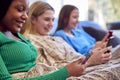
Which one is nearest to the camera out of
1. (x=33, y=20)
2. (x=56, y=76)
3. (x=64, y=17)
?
(x=56, y=76)

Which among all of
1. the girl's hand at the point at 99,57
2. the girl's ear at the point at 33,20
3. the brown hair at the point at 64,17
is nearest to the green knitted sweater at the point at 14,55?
the girl's hand at the point at 99,57

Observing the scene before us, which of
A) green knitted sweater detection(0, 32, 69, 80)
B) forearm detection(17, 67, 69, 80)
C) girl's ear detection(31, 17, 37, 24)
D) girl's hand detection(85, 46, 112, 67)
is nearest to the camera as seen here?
forearm detection(17, 67, 69, 80)

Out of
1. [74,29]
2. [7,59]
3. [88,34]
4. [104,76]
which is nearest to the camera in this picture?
[104,76]

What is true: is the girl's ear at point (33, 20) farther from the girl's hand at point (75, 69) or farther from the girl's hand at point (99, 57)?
the girl's hand at point (75, 69)

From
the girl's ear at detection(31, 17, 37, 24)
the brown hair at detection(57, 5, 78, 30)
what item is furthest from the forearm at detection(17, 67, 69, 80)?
the brown hair at detection(57, 5, 78, 30)

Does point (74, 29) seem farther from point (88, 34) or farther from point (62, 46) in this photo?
point (62, 46)

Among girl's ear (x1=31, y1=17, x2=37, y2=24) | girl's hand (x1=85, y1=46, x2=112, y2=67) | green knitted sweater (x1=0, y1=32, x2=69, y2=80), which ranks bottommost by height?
girl's hand (x1=85, y1=46, x2=112, y2=67)

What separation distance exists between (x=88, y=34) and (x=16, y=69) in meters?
1.83

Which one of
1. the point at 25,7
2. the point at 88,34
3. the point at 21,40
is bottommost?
the point at 88,34

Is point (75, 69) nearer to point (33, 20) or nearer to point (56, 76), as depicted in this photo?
point (56, 76)

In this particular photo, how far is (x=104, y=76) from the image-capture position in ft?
3.57

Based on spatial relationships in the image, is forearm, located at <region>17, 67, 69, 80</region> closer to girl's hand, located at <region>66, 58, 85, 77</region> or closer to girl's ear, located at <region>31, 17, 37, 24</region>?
girl's hand, located at <region>66, 58, 85, 77</region>

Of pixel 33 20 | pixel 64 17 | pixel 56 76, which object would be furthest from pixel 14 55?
pixel 64 17

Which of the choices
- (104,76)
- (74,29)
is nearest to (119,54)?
(104,76)
